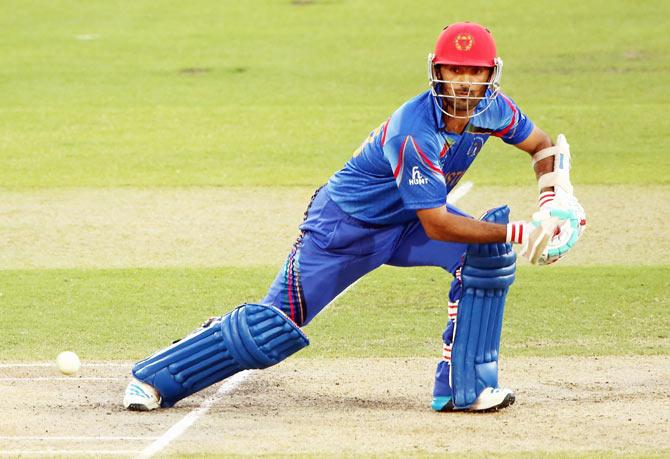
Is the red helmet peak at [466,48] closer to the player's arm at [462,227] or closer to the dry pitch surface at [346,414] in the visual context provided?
the player's arm at [462,227]

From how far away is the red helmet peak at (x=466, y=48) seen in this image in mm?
6383

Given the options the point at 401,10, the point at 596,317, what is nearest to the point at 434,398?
the point at 596,317

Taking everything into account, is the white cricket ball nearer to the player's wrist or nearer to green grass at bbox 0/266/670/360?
green grass at bbox 0/266/670/360

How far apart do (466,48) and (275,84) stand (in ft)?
37.0

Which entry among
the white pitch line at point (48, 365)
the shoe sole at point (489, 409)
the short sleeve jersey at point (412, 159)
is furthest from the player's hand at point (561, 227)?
the white pitch line at point (48, 365)

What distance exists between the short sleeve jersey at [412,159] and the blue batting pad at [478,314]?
369mm

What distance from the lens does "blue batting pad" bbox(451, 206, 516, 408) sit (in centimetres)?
659

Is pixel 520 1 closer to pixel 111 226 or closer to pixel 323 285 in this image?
pixel 111 226

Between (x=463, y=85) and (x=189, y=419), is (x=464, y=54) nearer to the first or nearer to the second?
(x=463, y=85)

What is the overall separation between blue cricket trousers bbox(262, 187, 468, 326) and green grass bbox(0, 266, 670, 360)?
126 cm

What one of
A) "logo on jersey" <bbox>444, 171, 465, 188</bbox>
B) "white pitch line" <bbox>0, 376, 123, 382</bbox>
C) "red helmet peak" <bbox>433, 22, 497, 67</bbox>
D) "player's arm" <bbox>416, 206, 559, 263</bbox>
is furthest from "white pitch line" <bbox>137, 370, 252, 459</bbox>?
"red helmet peak" <bbox>433, 22, 497, 67</bbox>

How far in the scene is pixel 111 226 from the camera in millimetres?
11961

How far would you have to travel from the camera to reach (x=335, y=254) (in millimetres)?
6773

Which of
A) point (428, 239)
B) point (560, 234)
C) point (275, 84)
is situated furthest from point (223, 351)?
point (275, 84)
